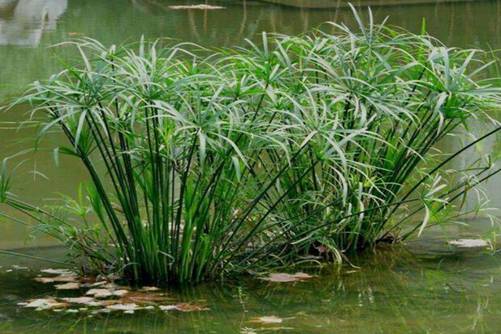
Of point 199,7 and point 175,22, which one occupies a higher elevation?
point 199,7

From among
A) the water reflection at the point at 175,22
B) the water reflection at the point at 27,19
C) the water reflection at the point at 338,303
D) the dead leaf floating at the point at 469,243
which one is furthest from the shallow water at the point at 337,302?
the water reflection at the point at 27,19

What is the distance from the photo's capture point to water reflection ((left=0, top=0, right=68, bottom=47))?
453 inches

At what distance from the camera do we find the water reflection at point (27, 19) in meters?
11.5

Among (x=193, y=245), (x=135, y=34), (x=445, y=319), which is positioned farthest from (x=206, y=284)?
(x=135, y=34)

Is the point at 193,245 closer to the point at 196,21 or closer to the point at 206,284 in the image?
the point at 206,284

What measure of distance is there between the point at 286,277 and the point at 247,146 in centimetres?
62

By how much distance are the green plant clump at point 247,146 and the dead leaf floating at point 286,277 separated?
0.07 metres

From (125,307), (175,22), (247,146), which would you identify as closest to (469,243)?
(247,146)

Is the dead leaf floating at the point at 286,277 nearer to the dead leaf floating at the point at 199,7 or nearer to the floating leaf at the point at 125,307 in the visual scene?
the floating leaf at the point at 125,307

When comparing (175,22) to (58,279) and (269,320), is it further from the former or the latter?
(269,320)

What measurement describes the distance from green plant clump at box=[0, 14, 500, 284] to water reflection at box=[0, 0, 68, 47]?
6.89 meters

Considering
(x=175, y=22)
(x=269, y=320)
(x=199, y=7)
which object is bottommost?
(x=269, y=320)

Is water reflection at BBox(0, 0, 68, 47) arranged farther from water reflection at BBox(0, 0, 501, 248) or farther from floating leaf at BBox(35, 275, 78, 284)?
floating leaf at BBox(35, 275, 78, 284)

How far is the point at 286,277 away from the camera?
4422mm
